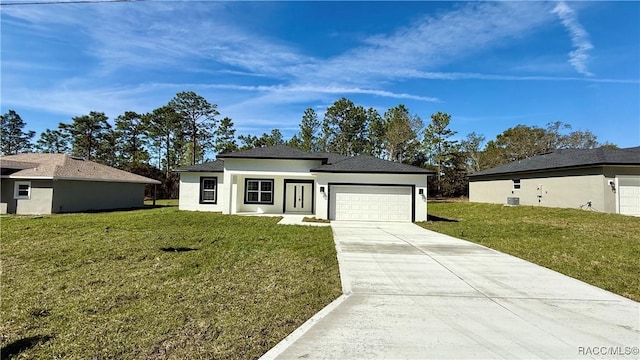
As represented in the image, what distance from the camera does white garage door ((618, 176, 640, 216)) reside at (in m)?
16.9

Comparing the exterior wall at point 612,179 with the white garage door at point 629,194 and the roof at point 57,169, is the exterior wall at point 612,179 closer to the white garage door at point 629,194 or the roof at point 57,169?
the white garage door at point 629,194

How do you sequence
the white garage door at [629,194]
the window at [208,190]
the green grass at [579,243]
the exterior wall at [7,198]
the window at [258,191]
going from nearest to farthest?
the green grass at [579,243], the white garage door at [629,194], the exterior wall at [7,198], the window at [258,191], the window at [208,190]

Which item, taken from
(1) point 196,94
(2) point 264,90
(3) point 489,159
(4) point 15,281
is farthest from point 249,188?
(3) point 489,159

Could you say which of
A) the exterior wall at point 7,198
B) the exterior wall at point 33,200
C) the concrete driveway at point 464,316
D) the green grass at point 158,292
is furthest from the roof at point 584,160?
the exterior wall at point 7,198

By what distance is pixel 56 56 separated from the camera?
10.1m

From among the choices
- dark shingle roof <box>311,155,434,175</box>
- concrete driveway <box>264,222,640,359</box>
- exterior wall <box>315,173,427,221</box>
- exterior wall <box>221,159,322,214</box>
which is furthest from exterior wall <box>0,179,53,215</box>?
concrete driveway <box>264,222,640,359</box>

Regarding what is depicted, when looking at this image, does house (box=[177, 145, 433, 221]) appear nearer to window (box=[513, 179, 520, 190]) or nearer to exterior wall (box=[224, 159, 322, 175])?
exterior wall (box=[224, 159, 322, 175])

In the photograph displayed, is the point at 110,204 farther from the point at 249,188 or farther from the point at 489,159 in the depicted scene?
the point at 489,159

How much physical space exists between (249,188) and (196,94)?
25.5m

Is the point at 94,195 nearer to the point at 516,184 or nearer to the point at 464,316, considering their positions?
the point at 464,316

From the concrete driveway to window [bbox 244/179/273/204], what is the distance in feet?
37.9

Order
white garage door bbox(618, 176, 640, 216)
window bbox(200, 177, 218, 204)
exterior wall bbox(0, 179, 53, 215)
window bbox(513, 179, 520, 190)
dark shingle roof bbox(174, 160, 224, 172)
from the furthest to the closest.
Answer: window bbox(513, 179, 520, 190) < window bbox(200, 177, 218, 204) < dark shingle roof bbox(174, 160, 224, 172) < exterior wall bbox(0, 179, 53, 215) < white garage door bbox(618, 176, 640, 216)

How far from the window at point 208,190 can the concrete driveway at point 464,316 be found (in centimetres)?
1379

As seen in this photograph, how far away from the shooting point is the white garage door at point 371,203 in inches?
611
